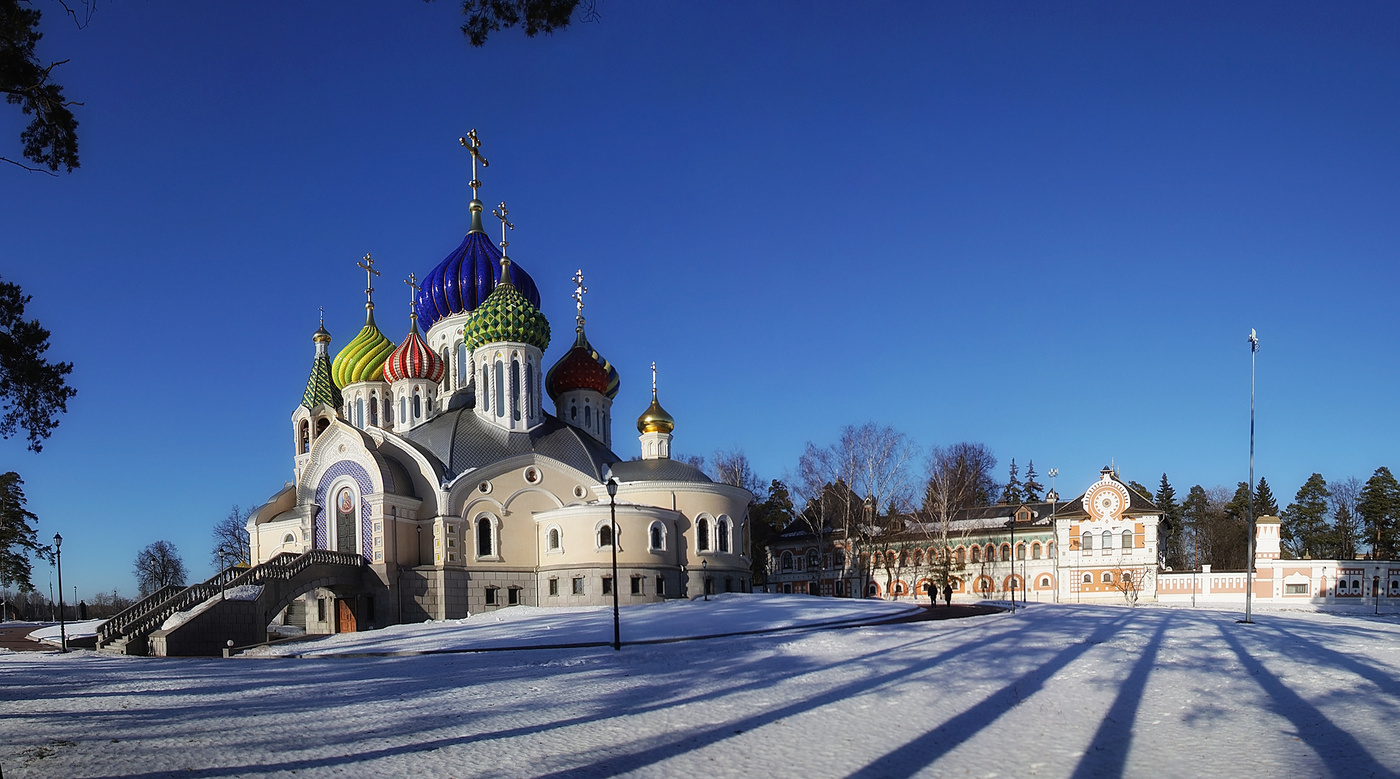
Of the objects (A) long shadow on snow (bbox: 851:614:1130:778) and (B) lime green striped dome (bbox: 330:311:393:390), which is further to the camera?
(B) lime green striped dome (bbox: 330:311:393:390)

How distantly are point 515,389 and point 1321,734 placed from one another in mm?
33319

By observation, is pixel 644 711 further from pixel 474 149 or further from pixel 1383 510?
pixel 1383 510

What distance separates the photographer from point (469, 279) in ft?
148

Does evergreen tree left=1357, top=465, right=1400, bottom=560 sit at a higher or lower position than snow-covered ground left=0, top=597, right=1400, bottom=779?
lower

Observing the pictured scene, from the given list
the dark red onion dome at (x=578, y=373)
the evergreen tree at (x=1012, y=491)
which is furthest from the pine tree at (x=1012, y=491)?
the dark red onion dome at (x=578, y=373)

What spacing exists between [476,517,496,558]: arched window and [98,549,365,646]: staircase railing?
4.85 metres

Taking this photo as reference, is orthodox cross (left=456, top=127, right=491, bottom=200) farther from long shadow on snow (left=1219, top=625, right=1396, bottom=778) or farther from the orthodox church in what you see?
long shadow on snow (left=1219, top=625, right=1396, bottom=778)

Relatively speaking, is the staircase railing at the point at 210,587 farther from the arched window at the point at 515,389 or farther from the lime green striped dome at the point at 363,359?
the lime green striped dome at the point at 363,359

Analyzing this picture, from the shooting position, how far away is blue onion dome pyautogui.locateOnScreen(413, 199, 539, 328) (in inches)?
1777

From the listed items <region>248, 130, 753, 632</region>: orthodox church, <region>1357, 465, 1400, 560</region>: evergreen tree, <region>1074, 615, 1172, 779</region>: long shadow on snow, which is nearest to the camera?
<region>1074, 615, 1172, 779</region>: long shadow on snow

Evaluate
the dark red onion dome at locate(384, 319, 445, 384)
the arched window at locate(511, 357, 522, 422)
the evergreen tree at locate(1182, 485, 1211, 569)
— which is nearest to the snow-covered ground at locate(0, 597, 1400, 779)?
the arched window at locate(511, 357, 522, 422)

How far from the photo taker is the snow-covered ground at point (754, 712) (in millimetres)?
8617

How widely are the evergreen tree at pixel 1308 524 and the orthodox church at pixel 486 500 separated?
4839 centimetres

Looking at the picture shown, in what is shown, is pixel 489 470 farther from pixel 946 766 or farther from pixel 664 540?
pixel 946 766
